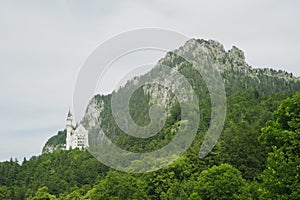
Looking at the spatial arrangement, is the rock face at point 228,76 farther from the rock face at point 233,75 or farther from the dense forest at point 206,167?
the dense forest at point 206,167

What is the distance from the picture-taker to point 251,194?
38.2 metres

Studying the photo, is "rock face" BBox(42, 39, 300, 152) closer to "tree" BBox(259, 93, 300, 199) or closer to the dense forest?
the dense forest

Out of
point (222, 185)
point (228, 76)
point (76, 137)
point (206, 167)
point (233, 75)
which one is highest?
point (233, 75)

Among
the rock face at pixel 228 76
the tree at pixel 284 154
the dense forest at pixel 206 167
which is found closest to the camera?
the tree at pixel 284 154

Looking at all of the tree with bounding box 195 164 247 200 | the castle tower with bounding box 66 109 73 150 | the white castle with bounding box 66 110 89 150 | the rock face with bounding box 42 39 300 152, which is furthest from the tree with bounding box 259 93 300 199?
the castle tower with bounding box 66 109 73 150

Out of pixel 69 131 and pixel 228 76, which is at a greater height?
pixel 228 76

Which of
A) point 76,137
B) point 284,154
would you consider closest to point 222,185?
point 284,154

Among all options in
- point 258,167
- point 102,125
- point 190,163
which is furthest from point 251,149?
point 102,125

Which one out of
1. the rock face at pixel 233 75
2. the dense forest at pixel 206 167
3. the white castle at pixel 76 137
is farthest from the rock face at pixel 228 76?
the white castle at pixel 76 137

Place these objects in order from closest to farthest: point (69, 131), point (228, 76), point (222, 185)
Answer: point (222, 185), point (228, 76), point (69, 131)

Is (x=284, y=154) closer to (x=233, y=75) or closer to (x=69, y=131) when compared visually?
(x=233, y=75)

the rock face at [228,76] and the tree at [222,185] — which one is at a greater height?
the rock face at [228,76]

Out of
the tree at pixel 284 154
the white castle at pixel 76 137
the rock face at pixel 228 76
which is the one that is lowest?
the tree at pixel 284 154

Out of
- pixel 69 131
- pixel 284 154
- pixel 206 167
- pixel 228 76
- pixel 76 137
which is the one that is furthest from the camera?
pixel 69 131
